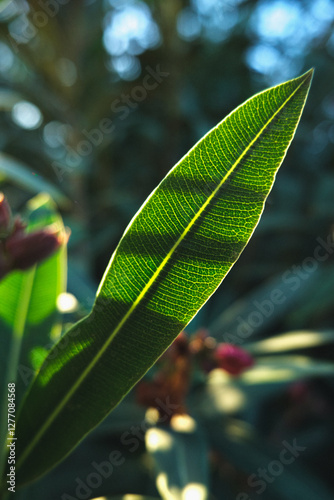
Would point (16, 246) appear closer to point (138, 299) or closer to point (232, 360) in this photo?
point (138, 299)

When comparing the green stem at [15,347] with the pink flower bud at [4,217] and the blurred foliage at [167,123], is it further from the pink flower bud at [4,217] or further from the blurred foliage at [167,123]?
the blurred foliage at [167,123]

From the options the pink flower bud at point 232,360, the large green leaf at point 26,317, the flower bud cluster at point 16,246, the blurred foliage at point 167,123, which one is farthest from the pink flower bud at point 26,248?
the blurred foliage at point 167,123

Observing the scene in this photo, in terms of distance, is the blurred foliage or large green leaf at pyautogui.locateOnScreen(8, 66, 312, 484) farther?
the blurred foliage

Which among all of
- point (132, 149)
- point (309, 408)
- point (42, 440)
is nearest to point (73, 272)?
point (42, 440)

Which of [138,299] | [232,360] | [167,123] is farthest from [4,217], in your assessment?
[167,123]

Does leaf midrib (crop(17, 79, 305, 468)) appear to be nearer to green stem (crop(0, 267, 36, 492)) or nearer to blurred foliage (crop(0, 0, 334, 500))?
A: green stem (crop(0, 267, 36, 492))

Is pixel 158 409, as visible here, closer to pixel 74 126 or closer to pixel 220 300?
pixel 220 300

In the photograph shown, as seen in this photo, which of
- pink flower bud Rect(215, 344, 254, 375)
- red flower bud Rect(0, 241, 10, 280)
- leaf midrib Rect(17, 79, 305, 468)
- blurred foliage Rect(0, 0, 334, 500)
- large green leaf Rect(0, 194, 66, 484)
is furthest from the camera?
blurred foliage Rect(0, 0, 334, 500)

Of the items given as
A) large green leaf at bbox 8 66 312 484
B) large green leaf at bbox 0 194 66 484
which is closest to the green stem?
large green leaf at bbox 0 194 66 484
